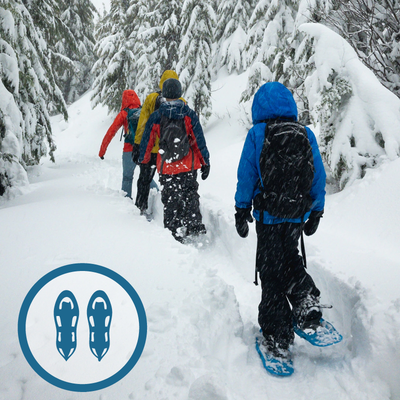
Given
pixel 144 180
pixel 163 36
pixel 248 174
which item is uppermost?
pixel 163 36

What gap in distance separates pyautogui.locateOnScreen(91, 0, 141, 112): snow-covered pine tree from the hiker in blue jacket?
16.1 meters

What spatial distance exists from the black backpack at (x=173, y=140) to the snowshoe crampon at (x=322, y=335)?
2897mm

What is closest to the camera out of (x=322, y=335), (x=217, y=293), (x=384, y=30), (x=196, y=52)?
(x=322, y=335)

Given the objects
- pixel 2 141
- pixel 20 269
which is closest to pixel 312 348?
pixel 20 269

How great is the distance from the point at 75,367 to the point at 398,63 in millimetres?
7708

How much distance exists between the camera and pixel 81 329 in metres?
2.08

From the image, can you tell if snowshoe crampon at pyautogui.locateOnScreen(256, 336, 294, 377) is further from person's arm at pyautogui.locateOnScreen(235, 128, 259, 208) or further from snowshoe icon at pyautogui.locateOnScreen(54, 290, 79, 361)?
snowshoe icon at pyautogui.locateOnScreen(54, 290, 79, 361)

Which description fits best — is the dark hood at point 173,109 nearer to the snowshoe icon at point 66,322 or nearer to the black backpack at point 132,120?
the black backpack at point 132,120

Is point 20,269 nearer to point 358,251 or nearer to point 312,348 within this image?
point 312,348

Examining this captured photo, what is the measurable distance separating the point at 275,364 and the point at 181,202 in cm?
284

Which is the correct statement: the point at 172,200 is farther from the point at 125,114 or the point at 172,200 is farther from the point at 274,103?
the point at 274,103

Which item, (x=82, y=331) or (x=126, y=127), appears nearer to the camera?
(x=82, y=331)

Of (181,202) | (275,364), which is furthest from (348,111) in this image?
(275,364)

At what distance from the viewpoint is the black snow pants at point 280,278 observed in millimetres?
2553
